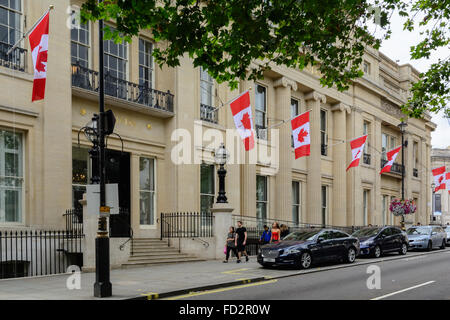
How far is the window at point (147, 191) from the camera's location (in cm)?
2148

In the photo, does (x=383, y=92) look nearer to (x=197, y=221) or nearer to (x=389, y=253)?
(x=389, y=253)

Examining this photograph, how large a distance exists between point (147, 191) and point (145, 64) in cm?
554

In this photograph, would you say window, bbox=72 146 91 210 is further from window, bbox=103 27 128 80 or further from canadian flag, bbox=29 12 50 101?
canadian flag, bbox=29 12 50 101

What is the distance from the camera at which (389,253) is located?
26.2 metres

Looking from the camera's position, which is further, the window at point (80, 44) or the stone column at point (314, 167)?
the stone column at point (314, 167)

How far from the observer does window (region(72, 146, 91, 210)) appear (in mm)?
18516

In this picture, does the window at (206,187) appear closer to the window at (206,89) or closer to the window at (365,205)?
the window at (206,89)

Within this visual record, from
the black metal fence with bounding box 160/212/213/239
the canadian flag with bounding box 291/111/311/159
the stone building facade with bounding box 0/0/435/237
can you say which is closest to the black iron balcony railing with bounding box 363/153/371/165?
the stone building facade with bounding box 0/0/435/237

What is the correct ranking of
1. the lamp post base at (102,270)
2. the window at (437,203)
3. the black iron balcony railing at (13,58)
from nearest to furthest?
the lamp post base at (102,270)
the black iron balcony railing at (13,58)
the window at (437,203)

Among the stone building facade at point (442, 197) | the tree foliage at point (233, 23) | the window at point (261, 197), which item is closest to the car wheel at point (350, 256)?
the window at point (261, 197)

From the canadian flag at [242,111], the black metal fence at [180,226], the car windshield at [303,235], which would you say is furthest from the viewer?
the black metal fence at [180,226]

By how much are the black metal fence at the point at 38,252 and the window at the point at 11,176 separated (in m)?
0.81
